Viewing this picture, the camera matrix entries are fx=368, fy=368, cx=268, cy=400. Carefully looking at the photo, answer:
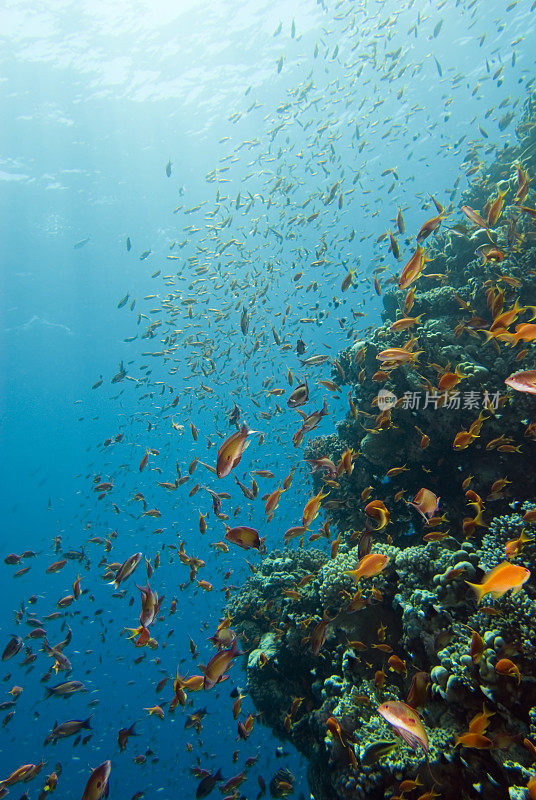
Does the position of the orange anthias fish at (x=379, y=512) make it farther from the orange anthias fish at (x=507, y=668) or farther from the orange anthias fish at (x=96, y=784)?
the orange anthias fish at (x=96, y=784)

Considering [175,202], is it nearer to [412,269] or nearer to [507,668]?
[412,269]

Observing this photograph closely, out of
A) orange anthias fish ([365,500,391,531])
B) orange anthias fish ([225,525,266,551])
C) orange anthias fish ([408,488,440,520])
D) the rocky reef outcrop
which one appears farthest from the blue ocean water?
orange anthias fish ([225,525,266,551])

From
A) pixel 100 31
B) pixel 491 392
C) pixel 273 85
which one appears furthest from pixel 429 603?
pixel 273 85

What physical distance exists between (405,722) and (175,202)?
141ft

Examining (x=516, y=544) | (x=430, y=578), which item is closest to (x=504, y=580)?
(x=516, y=544)

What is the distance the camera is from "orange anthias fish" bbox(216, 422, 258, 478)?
Result: 9.20 feet

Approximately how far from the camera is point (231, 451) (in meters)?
2.85

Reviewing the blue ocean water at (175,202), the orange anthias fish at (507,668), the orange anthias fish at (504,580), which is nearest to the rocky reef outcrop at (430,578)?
the orange anthias fish at (507,668)

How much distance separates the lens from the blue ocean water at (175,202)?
1683cm

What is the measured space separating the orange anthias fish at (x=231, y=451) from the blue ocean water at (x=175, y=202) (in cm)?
806

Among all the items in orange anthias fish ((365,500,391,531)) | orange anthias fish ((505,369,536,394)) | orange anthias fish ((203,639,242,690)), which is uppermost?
orange anthias fish ((505,369,536,394))

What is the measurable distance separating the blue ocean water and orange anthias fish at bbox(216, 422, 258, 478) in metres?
8.06

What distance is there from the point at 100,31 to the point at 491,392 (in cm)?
3023

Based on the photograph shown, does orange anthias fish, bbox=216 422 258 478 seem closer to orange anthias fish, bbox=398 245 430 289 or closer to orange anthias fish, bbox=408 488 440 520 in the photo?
orange anthias fish, bbox=408 488 440 520
